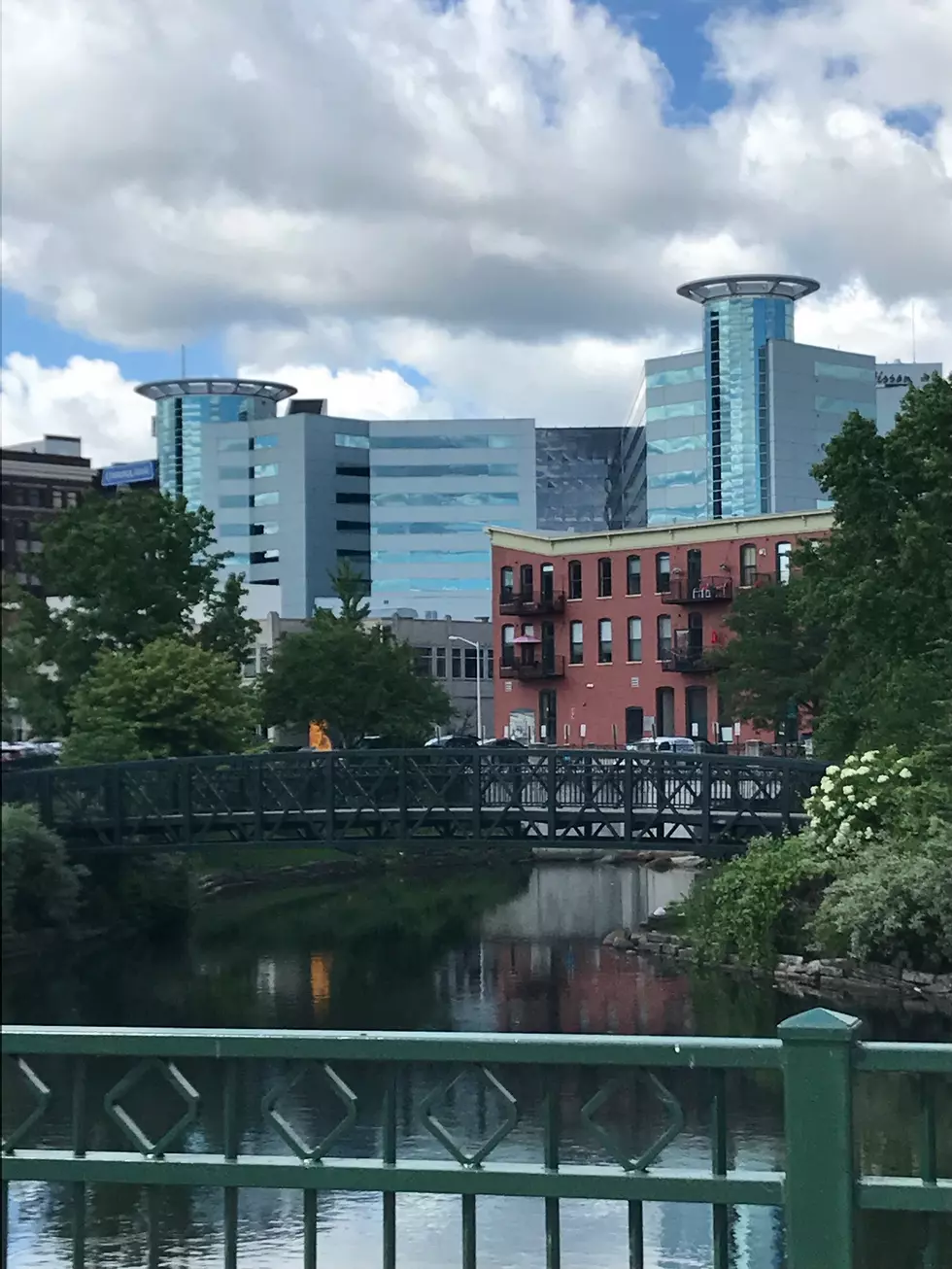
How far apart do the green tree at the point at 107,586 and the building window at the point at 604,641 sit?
4901 centimetres

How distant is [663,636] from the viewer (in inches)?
2699

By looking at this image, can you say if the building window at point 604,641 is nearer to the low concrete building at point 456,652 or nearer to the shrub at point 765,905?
the low concrete building at point 456,652

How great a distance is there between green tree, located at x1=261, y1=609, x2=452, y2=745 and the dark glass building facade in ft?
326

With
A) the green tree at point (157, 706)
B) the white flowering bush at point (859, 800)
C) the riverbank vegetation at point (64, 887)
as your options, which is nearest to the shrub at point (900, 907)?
the white flowering bush at point (859, 800)

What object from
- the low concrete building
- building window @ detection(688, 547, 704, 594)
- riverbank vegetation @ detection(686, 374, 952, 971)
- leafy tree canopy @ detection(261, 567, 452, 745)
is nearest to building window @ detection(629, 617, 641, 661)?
A: building window @ detection(688, 547, 704, 594)

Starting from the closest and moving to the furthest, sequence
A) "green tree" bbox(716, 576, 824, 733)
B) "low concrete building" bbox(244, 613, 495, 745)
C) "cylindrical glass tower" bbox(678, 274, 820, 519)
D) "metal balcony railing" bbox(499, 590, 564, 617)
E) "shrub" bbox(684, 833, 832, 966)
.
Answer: "shrub" bbox(684, 833, 832, 966), "green tree" bbox(716, 576, 824, 733), "metal balcony railing" bbox(499, 590, 564, 617), "low concrete building" bbox(244, 613, 495, 745), "cylindrical glass tower" bbox(678, 274, 820, 519)

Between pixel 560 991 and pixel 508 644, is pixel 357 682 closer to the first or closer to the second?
pixel 508 644

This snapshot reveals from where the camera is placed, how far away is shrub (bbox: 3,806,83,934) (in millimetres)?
5438

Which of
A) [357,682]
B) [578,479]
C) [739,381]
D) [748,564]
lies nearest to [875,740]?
[357,682]

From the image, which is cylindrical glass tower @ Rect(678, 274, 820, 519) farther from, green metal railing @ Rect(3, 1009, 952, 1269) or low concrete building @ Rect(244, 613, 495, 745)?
green metal railing @ Rect(3, 1009, 952, 1269)

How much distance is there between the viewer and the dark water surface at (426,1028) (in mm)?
15227

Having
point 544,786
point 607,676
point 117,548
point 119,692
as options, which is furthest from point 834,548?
point 607,676

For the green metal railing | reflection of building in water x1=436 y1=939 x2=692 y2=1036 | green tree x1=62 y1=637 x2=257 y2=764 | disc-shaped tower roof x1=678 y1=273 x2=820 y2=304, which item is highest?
disc-shaped tower roof x1=678 y1=273 x2=820 y2=304

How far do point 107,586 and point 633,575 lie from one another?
55.6 metres
